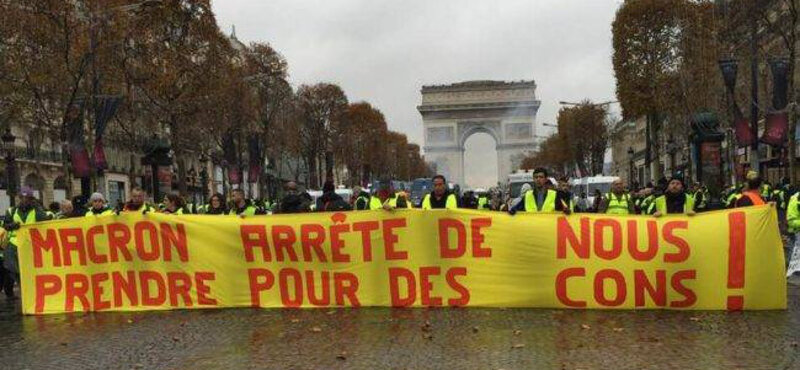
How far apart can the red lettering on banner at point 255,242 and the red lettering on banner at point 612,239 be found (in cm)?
374

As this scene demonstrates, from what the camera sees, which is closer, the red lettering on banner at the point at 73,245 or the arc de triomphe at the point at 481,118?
the red lettering on banner at the point at 73,245

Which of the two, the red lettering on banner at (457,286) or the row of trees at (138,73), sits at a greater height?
the row of trees at (138,73)

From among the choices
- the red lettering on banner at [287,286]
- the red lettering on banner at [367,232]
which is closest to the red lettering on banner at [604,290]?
the red lettering on banner at [367,232]

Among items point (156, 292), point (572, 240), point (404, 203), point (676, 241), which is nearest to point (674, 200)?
point (676, 241)

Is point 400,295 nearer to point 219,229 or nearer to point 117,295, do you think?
point 219,229

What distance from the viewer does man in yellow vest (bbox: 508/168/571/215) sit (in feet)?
33.9

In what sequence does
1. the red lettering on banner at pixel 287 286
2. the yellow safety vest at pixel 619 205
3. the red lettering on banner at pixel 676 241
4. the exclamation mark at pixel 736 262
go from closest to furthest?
the exclamation mark at pixel 736 262
the red lettering on banner at pixel 676 241
the red lettering on banner at pixel 287 286
the yellow safety vest at pixel 619 205

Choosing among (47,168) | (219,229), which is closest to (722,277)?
(219,229)

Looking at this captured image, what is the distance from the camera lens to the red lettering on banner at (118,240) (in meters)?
10.4

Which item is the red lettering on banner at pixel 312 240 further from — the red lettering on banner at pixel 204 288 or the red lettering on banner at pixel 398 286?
the red lettering on banner at pixel 204 288

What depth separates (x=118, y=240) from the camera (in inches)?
412

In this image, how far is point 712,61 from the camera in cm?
3444

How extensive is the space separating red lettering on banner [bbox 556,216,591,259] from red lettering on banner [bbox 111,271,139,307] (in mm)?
4970

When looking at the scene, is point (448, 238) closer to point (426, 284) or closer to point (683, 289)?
point (426, 284)
